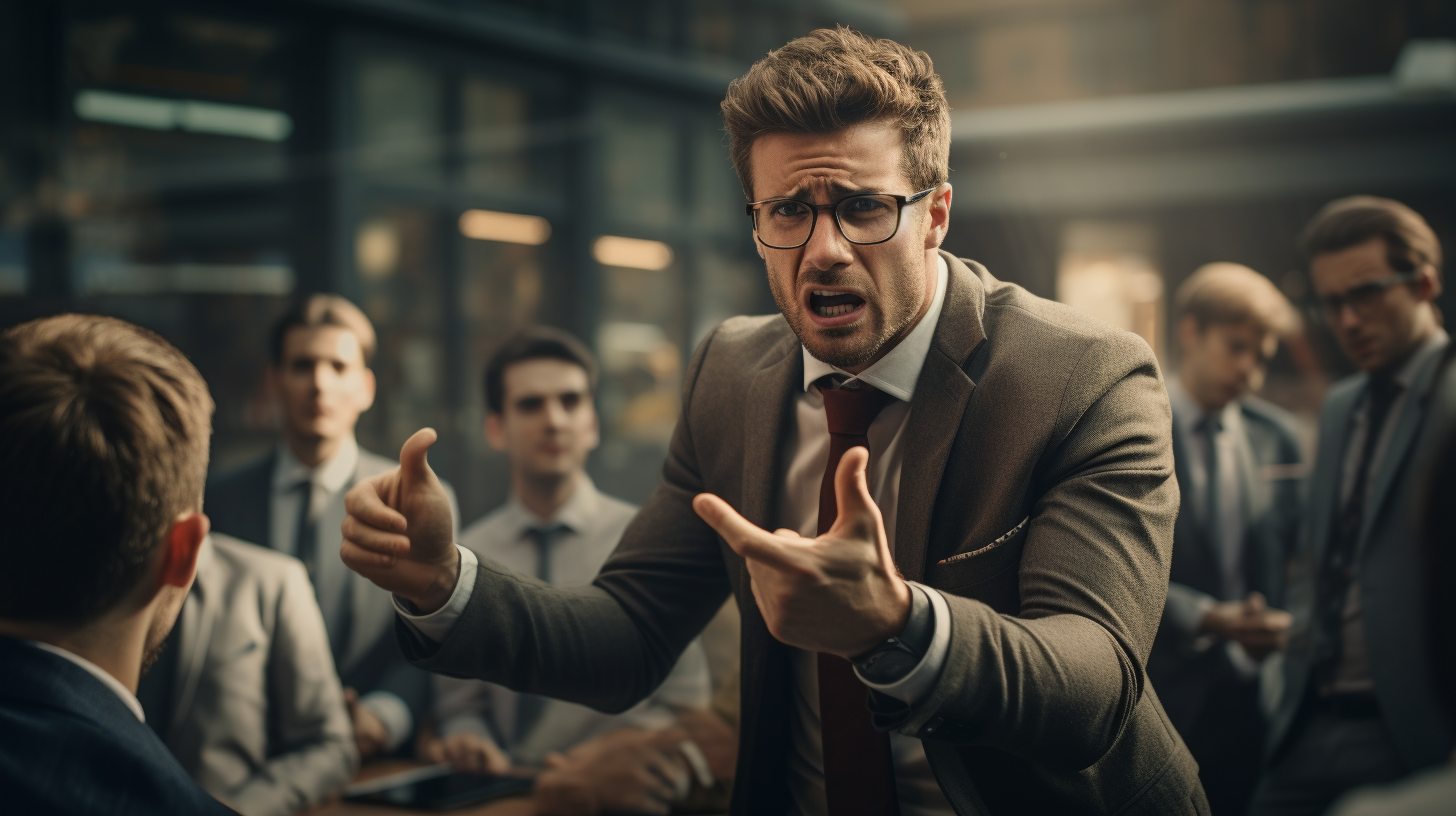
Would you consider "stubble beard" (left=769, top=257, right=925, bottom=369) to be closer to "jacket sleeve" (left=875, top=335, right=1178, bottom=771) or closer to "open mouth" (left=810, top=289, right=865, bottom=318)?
"open mouth" (left=810, top=289, right=865, bottom=318)

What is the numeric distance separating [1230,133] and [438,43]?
3514mm

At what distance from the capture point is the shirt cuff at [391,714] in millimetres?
2545

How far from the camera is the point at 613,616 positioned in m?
1.58

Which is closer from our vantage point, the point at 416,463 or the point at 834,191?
the point at 416,463

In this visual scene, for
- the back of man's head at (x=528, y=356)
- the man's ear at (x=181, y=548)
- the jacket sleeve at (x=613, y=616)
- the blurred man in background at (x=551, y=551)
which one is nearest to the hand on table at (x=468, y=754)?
the blurred man in background at (x=551, y=551)

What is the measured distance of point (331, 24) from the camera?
165 inches

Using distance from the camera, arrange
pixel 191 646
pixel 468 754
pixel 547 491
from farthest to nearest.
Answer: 1. pixel 547 491
2. pixel 468 754
3. pixel 191 646

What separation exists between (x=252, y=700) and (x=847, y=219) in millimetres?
1961

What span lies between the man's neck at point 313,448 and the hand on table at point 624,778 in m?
1.06

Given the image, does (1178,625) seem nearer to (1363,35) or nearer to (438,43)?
(1363,35)

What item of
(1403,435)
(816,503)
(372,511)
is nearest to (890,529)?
(816,503)

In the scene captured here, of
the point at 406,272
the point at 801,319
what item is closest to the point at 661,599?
the point at 801,319

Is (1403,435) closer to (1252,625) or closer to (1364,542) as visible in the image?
(1364,542)

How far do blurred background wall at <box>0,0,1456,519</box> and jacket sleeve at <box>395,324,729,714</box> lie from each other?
150 centimetres
